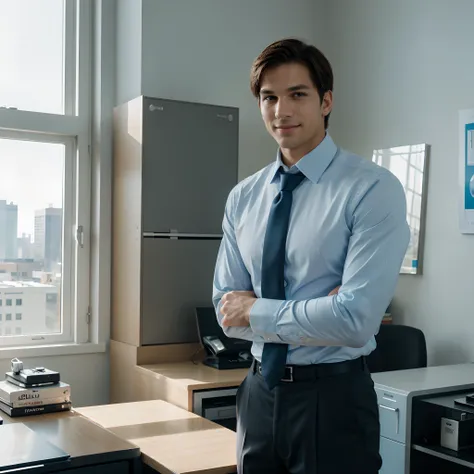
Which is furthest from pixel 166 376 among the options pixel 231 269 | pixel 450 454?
pixel 231 269

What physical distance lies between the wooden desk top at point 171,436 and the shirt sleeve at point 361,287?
79cm

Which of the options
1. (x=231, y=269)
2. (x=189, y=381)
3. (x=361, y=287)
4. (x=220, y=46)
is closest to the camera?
(x=361, y=287)

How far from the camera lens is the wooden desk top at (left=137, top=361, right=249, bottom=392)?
10.3ft

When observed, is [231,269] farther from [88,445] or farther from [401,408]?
[401,408]

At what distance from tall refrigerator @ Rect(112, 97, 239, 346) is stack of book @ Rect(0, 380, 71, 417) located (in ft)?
3.08

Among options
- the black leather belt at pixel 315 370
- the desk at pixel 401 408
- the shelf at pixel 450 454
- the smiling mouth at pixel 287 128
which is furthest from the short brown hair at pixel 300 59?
the shelf at pixel 450 454

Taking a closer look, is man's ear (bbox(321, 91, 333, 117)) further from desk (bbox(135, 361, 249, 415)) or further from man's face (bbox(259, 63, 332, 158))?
desk (bbox(135, 361, 249, 415))

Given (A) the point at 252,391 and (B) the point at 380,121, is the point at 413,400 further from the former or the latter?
(B) the point at 380,121

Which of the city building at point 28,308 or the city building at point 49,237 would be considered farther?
the city building at point 49,237

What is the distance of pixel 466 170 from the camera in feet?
11.0

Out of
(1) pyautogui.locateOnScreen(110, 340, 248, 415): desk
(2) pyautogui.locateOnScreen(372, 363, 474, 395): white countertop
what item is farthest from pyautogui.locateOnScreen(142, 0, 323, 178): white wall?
(2) pyautogui.locateOnScreen(372, 363, 474, 395): white countertop

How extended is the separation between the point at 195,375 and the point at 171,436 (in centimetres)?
77

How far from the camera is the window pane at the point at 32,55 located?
383 cm

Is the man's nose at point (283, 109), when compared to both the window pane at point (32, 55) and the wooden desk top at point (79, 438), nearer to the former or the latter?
the wooden desk top at point (79, 438)
